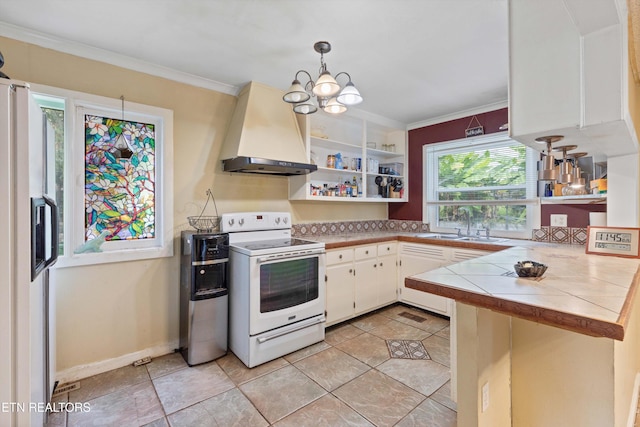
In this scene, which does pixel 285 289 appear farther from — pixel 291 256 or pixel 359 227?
pixel 359 227

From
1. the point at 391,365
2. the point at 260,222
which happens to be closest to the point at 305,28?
the point at 260,222

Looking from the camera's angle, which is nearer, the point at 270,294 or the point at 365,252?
the point at 270,294

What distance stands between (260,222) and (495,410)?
229 centimetres

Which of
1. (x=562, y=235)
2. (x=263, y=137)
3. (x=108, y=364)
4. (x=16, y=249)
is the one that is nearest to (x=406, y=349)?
(x=562, y=235)

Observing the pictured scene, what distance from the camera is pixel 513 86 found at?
1286 millimetres

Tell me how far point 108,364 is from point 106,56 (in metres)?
2.37

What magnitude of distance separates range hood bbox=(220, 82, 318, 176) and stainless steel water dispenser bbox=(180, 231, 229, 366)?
0.72m

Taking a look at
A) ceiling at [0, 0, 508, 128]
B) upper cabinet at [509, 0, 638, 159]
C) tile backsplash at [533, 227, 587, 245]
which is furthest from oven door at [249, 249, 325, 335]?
tile backsplash at [533, 227, 587, 245]

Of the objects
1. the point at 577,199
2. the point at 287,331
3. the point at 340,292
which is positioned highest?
the point at 577,199

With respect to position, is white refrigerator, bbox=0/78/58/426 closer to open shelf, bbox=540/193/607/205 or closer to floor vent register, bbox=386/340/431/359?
floor vent register, bbox=386/340/431/359

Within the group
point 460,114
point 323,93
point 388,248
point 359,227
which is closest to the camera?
point 323,93

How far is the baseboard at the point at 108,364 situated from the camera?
209 cm

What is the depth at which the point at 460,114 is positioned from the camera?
11.7 ft

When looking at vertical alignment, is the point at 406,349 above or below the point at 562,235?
below
